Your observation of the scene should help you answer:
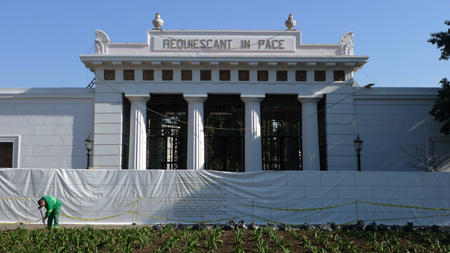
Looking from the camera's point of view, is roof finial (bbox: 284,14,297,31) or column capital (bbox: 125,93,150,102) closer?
column capital (bbox: 125,93,150,102)

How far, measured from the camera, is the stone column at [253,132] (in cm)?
2553

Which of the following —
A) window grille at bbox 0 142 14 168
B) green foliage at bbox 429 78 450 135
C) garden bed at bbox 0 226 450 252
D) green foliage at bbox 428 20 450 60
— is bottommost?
garden bed at bbox 0 226 450 252

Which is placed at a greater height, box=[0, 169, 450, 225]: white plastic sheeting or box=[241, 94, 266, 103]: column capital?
box=[241, 94, 266, 103]: column capital

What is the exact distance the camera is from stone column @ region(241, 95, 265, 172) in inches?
1005

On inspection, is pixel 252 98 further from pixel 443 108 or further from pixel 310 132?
pixel 443 108

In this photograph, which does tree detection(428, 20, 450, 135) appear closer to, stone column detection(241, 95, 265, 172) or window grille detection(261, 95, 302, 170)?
window grille detection(261, 95, 302, 170)

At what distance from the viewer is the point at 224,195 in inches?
711

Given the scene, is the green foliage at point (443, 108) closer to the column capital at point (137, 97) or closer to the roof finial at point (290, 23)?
the roof finial at point (290, 23)

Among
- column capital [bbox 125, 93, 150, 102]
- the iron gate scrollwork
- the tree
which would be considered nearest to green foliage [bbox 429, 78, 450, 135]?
A: the tree

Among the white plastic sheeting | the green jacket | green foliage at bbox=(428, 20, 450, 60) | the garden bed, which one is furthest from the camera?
green foliage at bbox=(428, 20, 450, 60)

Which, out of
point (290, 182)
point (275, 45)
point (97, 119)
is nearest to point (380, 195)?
point (290, 182)

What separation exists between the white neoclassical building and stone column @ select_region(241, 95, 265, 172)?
0.19 feet

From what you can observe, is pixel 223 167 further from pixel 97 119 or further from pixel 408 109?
pixel 408 109

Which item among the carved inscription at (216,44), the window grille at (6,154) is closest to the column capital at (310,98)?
the carved inscription at (216,44)
